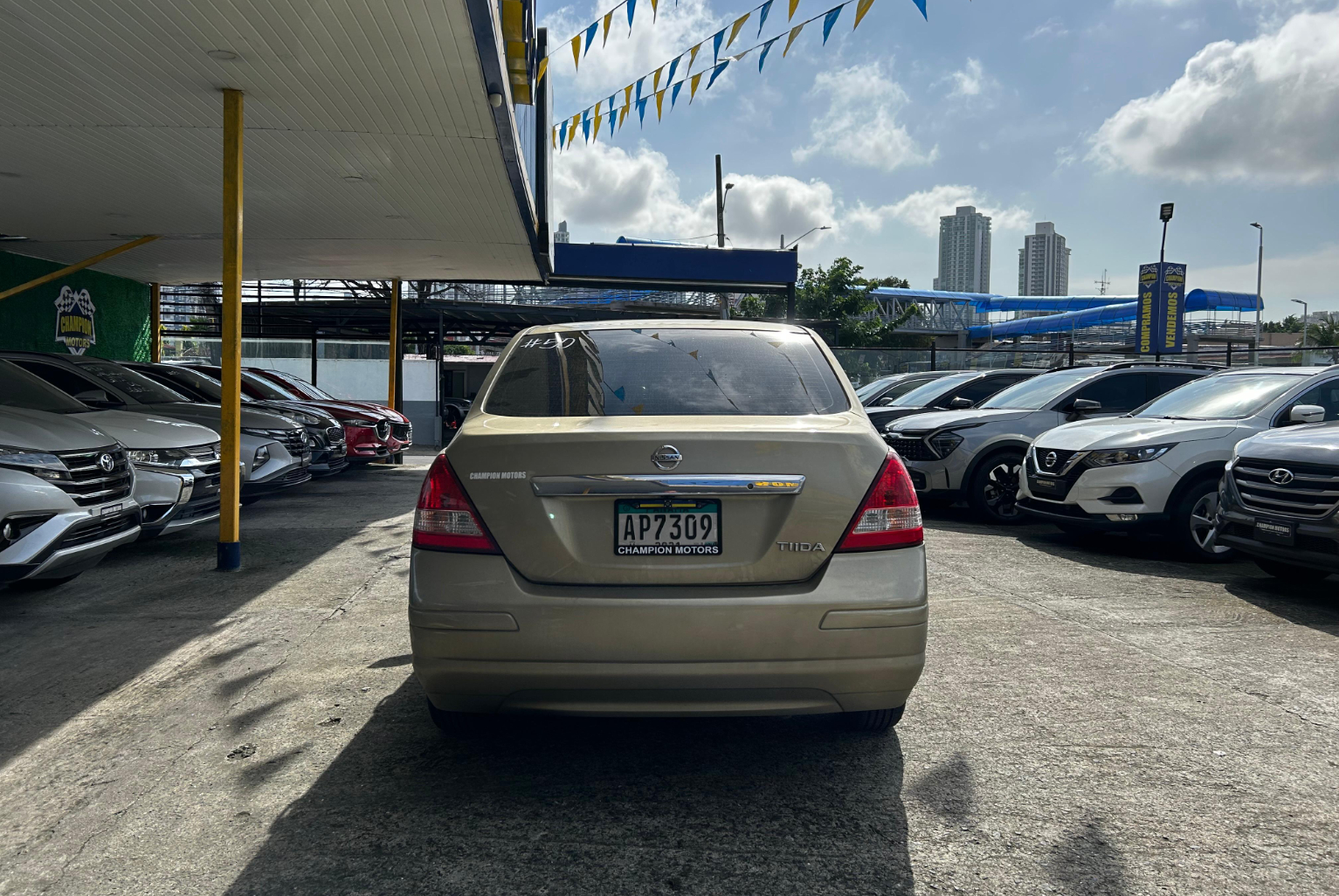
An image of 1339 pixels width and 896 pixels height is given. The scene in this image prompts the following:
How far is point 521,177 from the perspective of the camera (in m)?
9.89

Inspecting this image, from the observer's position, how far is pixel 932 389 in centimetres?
1312

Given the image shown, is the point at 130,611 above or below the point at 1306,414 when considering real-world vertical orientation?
below

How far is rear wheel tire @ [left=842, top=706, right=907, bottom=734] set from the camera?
355cm

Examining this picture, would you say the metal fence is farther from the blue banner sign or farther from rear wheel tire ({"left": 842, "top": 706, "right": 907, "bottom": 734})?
rear wheel tire ({"left": 842, "top": 706, "right": 907, "bottom": 734})

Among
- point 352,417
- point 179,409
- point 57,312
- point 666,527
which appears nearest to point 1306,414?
point 666,527

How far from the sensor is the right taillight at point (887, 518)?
3.08 m

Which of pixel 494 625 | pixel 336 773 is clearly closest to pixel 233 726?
pixel 336 773

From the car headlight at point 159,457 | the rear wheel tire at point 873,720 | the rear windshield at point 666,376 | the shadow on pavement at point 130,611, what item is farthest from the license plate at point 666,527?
the car headlight at point 159,457

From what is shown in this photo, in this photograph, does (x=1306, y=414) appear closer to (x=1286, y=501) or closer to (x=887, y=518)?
(x=1286, y=501)

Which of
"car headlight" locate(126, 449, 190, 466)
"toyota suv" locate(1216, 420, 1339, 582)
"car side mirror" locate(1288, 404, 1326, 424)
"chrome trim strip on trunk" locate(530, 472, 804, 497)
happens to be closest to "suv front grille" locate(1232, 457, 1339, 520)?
"toyota suv" locate(1216, 420, 1339, 582)

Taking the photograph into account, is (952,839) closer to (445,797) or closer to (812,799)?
(812,799)

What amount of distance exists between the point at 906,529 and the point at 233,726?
2670 millimetres

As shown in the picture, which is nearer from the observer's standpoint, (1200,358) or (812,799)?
(812,799)

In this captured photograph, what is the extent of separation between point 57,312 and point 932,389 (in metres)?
13.8
